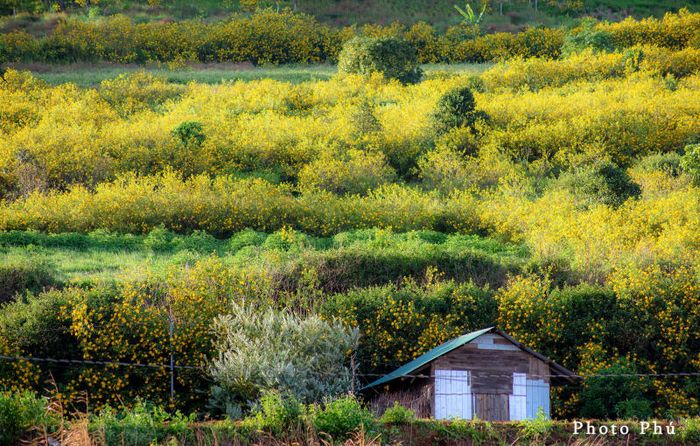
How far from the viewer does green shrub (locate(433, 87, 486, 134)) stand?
43.6 m

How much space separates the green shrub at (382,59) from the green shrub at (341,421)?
33600mm

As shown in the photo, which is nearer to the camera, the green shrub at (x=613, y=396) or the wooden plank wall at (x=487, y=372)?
the wooden plank wall at (x=487, y=372)

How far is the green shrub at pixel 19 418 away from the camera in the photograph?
18766 mm

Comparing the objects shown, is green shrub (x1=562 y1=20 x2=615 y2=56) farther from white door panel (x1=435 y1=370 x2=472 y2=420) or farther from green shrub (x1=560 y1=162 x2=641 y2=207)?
white door panel (x1=435 y1=370 x2=472 y2=420)

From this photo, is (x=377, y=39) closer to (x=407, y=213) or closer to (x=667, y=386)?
(x=407, y=213)

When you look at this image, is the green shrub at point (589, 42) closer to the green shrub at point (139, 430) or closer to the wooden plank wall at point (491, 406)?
the wooden plank wall at point (491, 406)

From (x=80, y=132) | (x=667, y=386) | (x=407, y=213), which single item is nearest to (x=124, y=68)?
(x=80, y=132)

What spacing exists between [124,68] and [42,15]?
1079 centimetres

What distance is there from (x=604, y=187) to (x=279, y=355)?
15.8 meters

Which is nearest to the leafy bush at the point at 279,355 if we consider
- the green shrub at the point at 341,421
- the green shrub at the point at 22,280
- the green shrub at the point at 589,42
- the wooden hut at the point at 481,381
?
the wooden hut at the point at 481,381

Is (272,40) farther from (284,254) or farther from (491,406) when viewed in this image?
(491,406)

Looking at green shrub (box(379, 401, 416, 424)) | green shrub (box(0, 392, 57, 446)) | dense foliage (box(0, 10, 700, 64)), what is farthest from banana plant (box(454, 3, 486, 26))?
green shrub (box(0, 392, 57, 446))

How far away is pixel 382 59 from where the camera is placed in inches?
2055

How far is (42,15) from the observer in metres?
63.6
